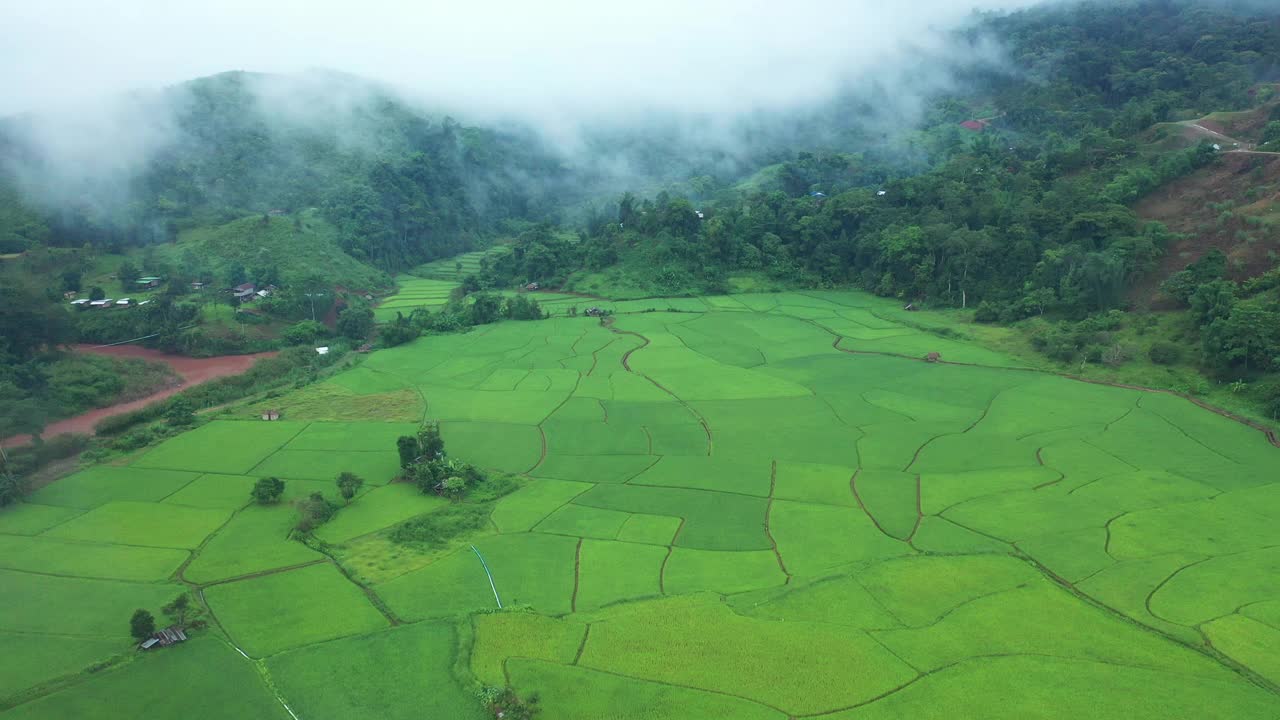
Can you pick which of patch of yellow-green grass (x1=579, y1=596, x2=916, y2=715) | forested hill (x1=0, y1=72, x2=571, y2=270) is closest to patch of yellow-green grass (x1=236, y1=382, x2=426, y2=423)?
patch of yellow-green grass (x1=579, y1=596, x2=916, y2=715)

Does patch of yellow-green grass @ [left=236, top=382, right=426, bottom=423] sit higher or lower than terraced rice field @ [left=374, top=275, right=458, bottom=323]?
higher

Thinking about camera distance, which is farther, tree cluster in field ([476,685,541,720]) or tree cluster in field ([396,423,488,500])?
tree cluster in field ([396,423,488,500])

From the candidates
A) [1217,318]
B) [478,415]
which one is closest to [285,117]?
[478,415]

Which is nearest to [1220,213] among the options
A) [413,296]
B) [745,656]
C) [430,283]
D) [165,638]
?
[745,656]

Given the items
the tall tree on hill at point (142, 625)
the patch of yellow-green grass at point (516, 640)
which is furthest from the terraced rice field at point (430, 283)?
the patch of yellow-green grass at point (516, 640)

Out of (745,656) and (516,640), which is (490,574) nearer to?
(516,640)

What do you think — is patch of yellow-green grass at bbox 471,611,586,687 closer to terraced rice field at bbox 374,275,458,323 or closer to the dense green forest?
the dense green forest

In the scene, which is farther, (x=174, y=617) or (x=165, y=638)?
(x=174, y=617)

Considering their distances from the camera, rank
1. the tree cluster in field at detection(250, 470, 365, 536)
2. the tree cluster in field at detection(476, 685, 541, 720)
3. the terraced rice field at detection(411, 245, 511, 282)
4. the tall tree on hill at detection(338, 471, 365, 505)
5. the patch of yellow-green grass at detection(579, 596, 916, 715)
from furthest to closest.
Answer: the terraced rice field at detection(411, 245, 511, 282)
the tall tree on hill at detection(338, 471, 365, 505)
the tree cluster in field at detection(250, 470, 365, 536)
the patch of yellow-green grass at detection(579, 596, 916, 715)
the tree cluster in field at detection(476, 685, 541, 720)
